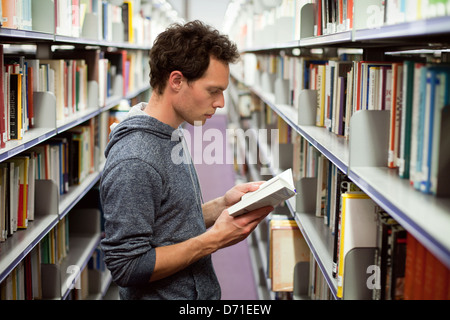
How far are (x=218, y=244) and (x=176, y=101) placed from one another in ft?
1.67

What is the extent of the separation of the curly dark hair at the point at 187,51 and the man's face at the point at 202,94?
0.08 feet

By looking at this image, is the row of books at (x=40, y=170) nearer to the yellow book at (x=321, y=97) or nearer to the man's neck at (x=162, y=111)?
the man's neck at (x=162, y=111)

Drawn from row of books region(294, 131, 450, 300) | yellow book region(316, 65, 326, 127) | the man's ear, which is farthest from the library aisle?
the man's ear

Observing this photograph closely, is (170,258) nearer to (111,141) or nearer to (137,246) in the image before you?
(137,246)

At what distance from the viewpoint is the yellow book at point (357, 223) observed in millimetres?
1491

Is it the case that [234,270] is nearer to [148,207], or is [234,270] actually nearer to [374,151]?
[148,207]

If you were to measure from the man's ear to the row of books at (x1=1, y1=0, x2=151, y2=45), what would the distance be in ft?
2.57

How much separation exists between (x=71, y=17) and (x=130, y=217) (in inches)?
68.2

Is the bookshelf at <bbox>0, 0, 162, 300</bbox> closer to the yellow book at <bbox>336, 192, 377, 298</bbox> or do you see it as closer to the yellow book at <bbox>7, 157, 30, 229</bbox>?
the yellow book at <bbox>7, 157, 30, 229</bbox>

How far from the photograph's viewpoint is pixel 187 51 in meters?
1.75

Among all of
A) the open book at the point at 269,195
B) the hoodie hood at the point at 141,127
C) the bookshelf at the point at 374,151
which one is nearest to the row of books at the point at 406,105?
the bookshelf at the point at 374,151

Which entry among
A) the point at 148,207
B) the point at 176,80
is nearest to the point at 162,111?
the point at 176,80

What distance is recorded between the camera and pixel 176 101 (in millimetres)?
1788

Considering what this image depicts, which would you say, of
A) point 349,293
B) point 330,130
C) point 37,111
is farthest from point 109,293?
point 349,293
